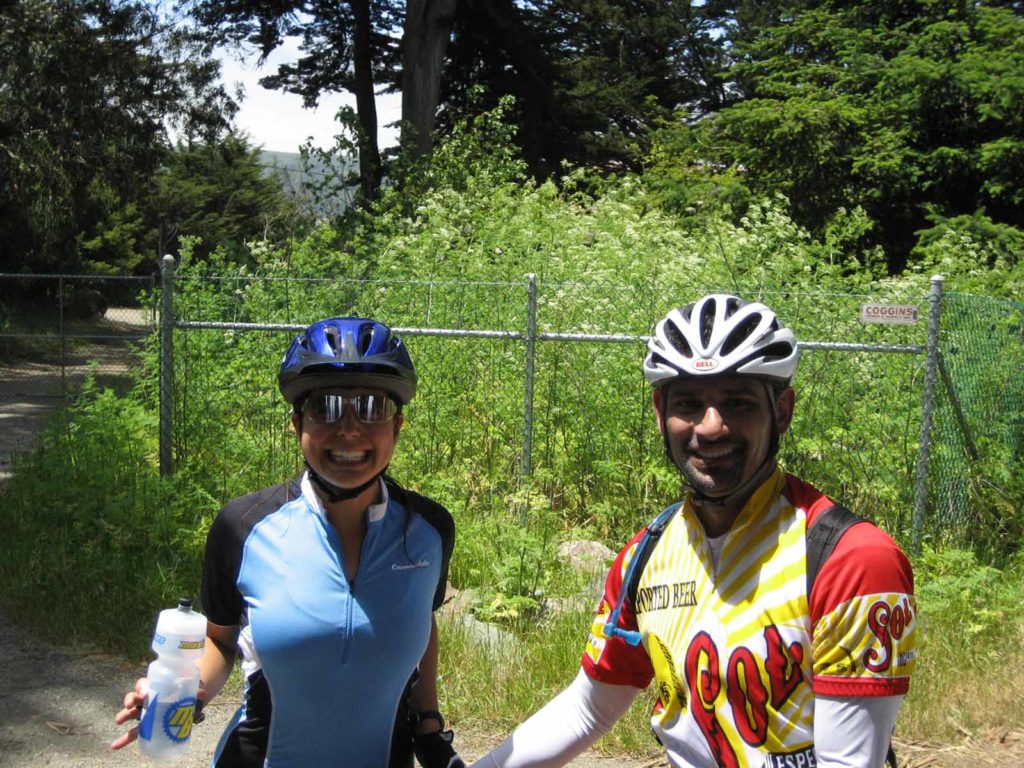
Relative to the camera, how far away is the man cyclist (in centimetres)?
169

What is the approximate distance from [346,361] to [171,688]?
2.49 ft

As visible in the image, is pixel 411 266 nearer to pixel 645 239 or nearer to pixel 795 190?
pixel 645 239

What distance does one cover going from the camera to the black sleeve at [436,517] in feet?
8.04

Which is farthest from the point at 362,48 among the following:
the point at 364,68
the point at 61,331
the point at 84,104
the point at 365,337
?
the point at 365,337

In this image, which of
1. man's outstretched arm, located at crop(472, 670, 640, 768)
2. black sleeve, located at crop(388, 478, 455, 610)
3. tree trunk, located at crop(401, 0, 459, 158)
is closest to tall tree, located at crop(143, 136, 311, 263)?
tree trunk, located at crop(401, 0, 459, 158)

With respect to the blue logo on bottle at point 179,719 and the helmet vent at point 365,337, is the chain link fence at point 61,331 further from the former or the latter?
the blue logo on bottle at point 179,719

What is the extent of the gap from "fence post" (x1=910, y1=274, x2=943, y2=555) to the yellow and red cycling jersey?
17.0ft

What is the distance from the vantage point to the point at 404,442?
26.8 ft

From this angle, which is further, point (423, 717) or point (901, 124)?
point (901, 124)

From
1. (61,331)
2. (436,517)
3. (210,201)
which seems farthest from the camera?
(210,201)

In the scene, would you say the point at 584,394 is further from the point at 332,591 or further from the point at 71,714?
the point at 332,591

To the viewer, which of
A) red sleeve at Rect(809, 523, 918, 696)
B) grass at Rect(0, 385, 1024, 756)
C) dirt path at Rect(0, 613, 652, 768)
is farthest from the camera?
grass at Rect(0, 385, 1024, 756)

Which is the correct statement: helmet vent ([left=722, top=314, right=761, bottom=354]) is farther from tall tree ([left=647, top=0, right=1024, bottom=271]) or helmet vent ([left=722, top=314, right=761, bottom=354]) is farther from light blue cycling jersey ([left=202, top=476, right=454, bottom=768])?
tall tree ([left=647, top=0, right=1024, bottom=271])

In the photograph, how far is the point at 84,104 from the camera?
23484mm
